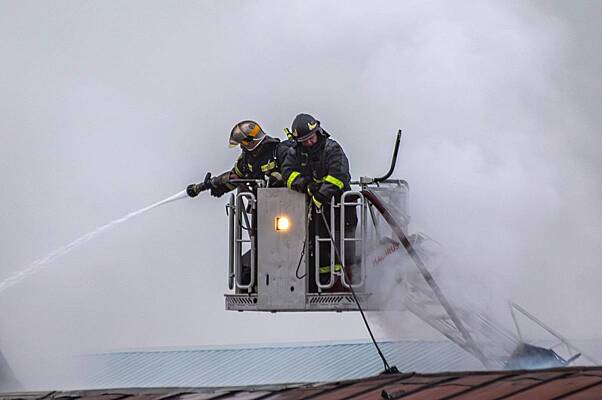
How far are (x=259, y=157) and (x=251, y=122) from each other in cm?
45

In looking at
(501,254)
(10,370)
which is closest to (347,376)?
(501,254)

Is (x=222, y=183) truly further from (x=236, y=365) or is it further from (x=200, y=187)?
(x=236, y=365)

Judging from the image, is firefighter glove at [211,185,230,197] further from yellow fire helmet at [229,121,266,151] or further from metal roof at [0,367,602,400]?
metal roof at [0,367,602,400]

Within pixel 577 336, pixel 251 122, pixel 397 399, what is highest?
pixel 251 122

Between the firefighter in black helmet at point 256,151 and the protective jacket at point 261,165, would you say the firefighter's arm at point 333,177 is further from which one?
the firefighter in black helmet at point 256,151

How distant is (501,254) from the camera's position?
19.2 metres

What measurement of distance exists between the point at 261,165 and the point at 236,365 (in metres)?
6.69

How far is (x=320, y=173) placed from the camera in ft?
58.7

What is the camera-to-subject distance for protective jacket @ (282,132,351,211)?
57.7 ft

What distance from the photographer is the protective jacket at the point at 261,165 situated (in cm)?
1855

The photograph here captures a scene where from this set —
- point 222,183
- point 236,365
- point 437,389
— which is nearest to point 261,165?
point 222,183

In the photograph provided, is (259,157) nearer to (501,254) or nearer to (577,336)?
(501,254)

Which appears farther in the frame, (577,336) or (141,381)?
(141,381)

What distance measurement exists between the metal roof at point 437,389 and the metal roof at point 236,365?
442cm
